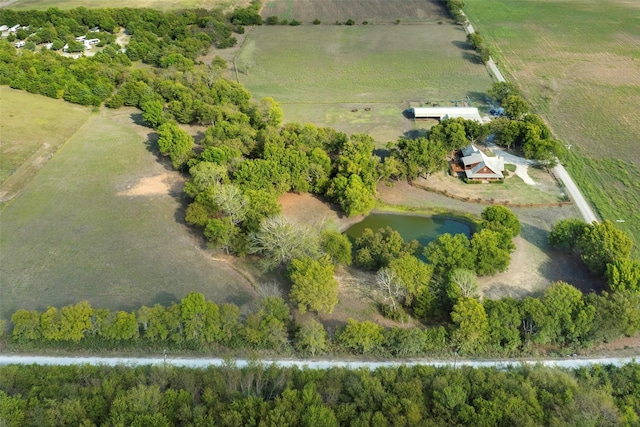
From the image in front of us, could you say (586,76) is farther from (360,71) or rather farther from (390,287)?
(390,287)

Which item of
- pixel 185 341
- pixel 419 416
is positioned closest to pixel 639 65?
pixel 419 416

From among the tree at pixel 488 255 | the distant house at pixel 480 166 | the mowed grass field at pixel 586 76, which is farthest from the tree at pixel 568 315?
the distant house at pixel 480 166

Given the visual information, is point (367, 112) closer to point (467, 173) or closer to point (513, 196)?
point (467, 173)

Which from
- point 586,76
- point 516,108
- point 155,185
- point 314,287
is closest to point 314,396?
point 314,287

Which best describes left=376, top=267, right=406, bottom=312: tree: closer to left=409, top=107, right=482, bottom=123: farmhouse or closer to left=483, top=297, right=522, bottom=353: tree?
left=483, top=297, right=522, bottom=353: tree

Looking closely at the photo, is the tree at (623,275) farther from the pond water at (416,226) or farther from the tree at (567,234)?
the pond water at (416,226)

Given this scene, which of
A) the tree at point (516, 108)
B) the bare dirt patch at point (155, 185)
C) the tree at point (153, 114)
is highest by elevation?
the tree at point (516, 108)
